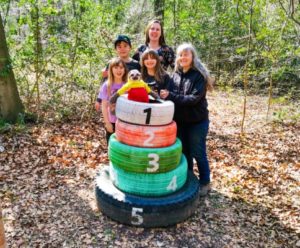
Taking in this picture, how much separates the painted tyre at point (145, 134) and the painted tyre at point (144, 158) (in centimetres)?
7

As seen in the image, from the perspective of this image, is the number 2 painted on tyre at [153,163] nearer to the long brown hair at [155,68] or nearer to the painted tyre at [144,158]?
the painted tyre at [144,158]

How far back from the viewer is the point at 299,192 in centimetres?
580

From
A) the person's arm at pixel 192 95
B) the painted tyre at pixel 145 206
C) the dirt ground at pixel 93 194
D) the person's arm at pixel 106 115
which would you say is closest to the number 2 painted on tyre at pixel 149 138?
the person's arm at pixel 192 95

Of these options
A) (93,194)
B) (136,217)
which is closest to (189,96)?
(136,217)

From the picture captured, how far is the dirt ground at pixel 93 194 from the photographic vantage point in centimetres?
437

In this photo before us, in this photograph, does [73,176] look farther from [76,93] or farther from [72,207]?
[76,93]

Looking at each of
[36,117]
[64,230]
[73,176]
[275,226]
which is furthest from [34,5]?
[275,226]

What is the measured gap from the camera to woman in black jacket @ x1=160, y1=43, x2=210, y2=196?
15.1ft

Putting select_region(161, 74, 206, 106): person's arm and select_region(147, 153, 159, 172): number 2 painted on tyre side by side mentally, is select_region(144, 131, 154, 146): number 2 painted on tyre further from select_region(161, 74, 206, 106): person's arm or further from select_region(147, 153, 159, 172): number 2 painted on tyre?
select_region(161, 74, 206, 106): person's arm

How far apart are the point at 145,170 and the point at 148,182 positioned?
0.56 ft

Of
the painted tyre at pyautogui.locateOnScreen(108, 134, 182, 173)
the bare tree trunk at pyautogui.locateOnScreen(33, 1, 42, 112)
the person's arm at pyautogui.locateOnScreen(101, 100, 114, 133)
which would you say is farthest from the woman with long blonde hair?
the bare tree trunk at pyautogui.locateOnScreen(33, 1, 42, 112)

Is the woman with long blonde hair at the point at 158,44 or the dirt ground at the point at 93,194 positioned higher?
the woman with long blonde hair at the point at 158,44

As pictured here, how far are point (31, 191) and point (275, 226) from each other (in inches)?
144

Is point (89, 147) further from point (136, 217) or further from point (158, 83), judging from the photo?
point (136, 217)
